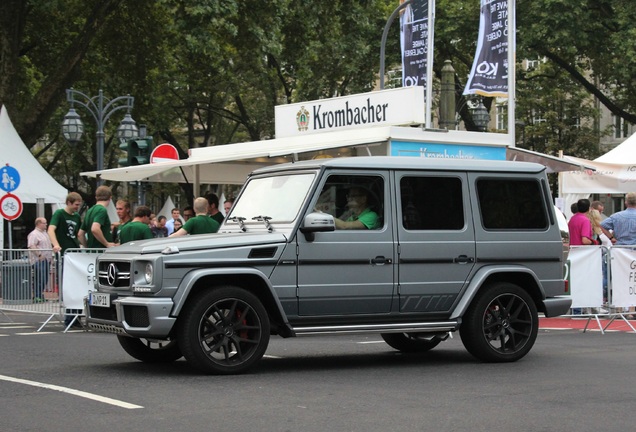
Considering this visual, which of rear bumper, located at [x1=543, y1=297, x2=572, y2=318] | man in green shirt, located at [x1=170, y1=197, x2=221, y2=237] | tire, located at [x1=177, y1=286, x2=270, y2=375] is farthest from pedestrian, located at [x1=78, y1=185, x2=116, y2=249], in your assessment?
rear bumper, located at [x1=543, y1=297, x2=572, y2=318]

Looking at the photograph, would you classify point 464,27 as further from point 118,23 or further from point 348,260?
point 348,260

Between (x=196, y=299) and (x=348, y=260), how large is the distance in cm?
152

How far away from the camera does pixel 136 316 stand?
9.92 metres

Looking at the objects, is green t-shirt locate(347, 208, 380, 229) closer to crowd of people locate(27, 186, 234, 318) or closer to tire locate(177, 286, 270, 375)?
tire locate(177, 286, 270, 375)

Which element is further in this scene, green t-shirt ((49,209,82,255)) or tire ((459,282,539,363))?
green t-shirt ((49,209,82,255))

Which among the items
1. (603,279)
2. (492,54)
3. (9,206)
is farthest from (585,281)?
(9,206)

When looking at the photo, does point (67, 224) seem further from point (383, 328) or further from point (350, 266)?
point (383, 328)

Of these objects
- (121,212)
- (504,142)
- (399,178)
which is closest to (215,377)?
(399,178)

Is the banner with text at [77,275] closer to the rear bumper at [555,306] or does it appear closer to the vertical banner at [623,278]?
the rear bumper at [555,306]

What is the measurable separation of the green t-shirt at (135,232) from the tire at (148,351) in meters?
4.10

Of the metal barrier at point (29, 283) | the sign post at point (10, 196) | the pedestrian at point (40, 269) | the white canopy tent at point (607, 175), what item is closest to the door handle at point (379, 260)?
the metal barrier at point (29, 283)

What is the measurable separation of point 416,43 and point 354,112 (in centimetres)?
538

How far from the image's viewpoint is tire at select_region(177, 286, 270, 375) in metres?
9.79

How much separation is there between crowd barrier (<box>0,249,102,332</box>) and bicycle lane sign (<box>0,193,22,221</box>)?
23.8ft
